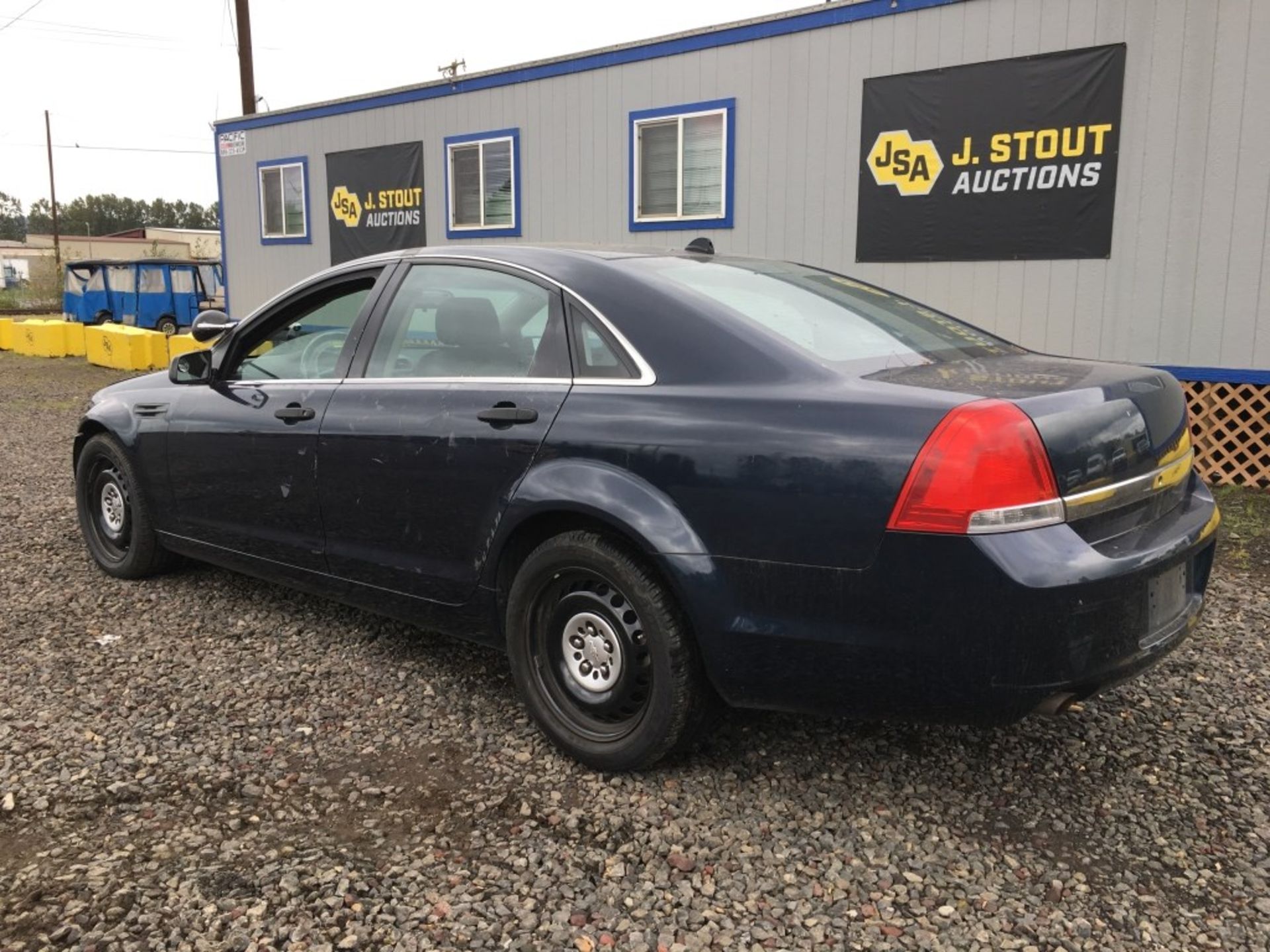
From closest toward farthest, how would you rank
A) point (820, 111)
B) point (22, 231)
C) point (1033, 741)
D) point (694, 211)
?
point (1033, 741), point (820, 111), point (694, 211), point (22, 231)

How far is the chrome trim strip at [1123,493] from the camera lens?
239cm

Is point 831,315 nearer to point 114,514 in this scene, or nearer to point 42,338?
point 114,514

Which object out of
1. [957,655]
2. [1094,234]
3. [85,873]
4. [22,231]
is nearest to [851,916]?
[957,655]

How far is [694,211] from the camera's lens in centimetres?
957

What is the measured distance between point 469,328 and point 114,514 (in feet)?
8.25

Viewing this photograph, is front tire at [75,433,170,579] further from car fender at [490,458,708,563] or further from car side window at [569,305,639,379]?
car side window at [569,305,639,379]

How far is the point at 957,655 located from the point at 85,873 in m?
2.12

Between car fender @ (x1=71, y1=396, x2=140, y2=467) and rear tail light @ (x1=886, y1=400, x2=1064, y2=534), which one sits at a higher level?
rear tail light @ (x1=886, y1=400, x2=1064, y2=534)

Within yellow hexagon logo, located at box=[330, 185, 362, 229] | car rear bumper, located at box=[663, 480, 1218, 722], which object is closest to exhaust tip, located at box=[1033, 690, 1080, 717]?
car rear bumper, located at box=[663, 480, 1218, 722]

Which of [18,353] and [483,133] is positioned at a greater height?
[483,133]

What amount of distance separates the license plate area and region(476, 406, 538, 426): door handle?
170 centimetres

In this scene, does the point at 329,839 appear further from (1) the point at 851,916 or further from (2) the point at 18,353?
(2) the point at 18,353

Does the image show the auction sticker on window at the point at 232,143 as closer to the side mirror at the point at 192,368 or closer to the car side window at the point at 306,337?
the side mirror at the point at 192,368

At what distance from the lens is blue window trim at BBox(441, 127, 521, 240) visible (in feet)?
35.0
